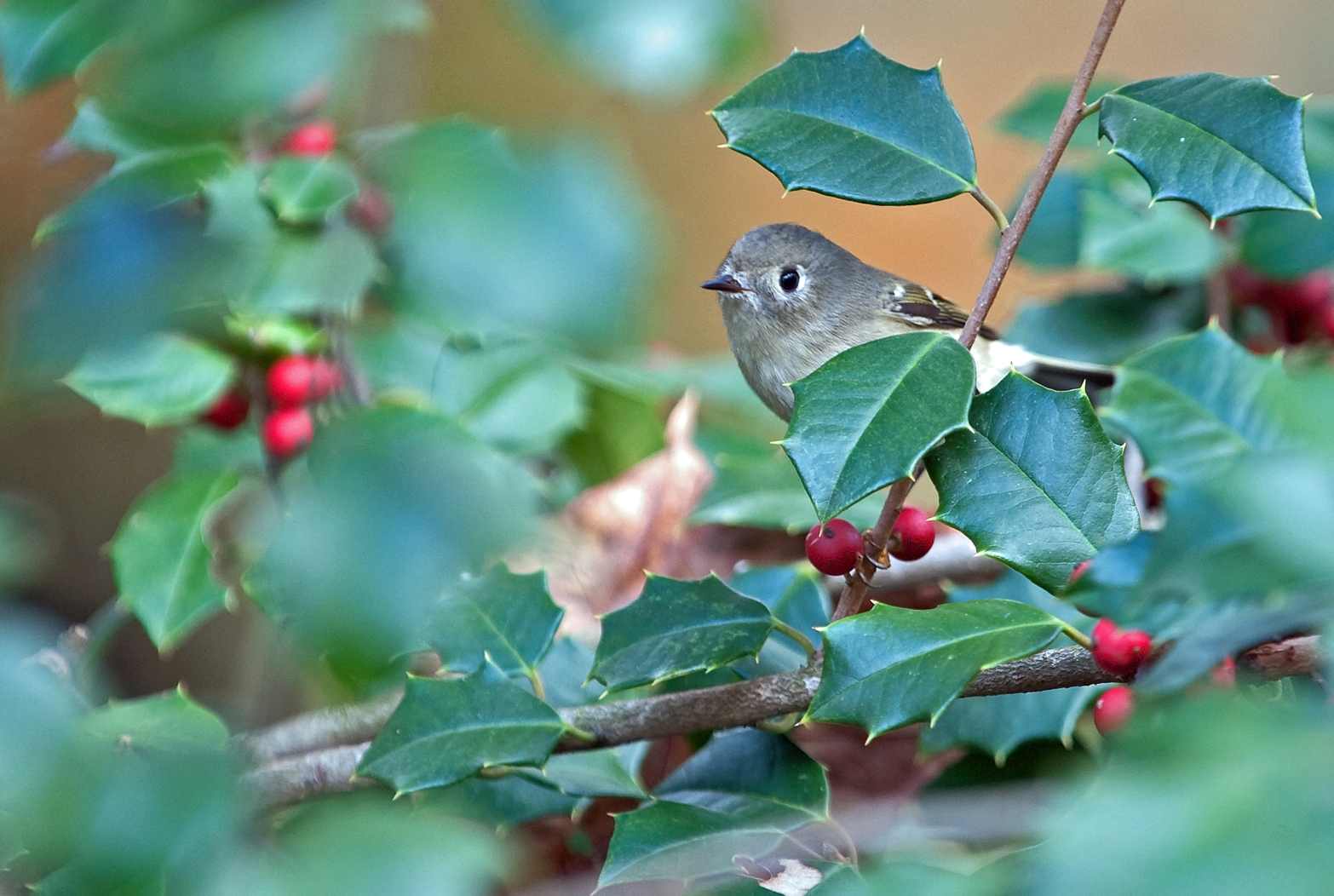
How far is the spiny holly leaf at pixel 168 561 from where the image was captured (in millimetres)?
1549

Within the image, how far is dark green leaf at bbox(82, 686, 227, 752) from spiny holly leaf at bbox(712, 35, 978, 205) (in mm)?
805

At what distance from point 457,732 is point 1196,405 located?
2.55ft

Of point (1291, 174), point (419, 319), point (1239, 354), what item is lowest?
point (419, 319)

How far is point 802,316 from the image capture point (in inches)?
68.6

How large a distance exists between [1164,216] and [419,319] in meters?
1.17

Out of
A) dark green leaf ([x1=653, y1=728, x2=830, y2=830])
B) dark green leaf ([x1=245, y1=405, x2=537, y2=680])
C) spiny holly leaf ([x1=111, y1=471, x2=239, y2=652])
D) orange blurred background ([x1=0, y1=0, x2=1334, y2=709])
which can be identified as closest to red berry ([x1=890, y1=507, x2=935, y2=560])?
dark green leaf ([x1=653, y1=728, x2=830, y2=830])

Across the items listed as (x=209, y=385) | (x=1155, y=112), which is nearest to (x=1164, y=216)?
(x=1155, y=112)

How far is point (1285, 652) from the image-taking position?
91 cm

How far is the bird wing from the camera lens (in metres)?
1.92

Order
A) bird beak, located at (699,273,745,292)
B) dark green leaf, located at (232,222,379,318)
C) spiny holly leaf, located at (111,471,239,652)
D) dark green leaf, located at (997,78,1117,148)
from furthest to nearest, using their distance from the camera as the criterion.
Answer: dark green leaf, located at (997,78,1117,148), bird beak, located at (699,273,745,292), spiny holly leaf, located at (111,471,239,652), dark green leaf, located at (232,222,379,318)

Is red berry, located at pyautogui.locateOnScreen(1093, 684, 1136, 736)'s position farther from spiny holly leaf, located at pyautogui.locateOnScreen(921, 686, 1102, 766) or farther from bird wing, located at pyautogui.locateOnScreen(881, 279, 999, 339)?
bird wing, located at pyautogui.locateOnScreen(881, 279, 999, 339)

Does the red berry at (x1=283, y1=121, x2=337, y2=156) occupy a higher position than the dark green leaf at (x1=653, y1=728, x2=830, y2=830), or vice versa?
the red berry at (x1=283, y1=121, x2=337, y2=156)

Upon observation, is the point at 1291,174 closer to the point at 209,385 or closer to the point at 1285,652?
the point at 1285,652

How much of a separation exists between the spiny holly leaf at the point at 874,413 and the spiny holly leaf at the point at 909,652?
0.12m
